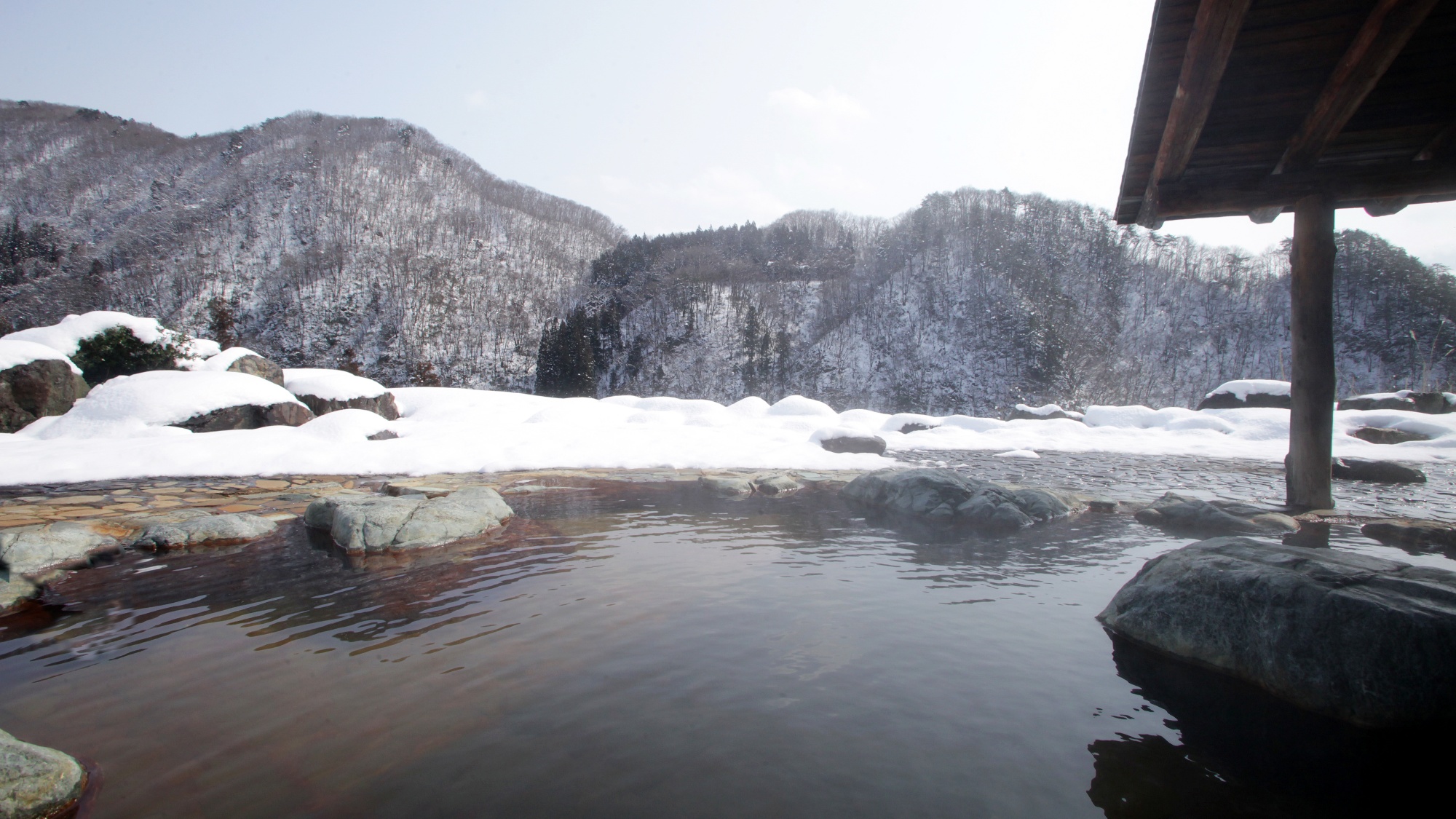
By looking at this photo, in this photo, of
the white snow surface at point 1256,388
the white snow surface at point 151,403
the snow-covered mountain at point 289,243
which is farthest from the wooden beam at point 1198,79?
the snow-covered mountain at point 289,243

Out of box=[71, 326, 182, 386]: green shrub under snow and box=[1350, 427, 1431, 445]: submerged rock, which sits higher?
box=[71, 326, 182, 386]: green shrub under snow

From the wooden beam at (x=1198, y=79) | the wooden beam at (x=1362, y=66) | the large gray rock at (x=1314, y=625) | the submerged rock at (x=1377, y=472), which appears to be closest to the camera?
the large gray rock at (x=1314, y=625)

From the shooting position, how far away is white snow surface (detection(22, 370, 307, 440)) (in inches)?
450

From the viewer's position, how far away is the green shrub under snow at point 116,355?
15.2 m

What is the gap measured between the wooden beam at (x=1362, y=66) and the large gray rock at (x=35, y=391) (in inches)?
802

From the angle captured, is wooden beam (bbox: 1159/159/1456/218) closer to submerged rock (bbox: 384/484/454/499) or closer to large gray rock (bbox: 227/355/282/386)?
submerged rock (bbox: 384/484/454/499)

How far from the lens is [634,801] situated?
2164mm

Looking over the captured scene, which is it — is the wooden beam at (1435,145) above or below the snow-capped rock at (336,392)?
above

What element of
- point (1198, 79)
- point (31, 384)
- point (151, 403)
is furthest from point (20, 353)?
point (1198, 79)

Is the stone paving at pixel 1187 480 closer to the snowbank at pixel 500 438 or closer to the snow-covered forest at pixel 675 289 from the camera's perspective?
the snowbank at pixel 500 438

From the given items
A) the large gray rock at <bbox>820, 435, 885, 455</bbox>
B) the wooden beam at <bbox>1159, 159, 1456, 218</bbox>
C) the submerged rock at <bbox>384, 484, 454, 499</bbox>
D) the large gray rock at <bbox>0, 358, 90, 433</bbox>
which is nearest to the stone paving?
the large gray rock at <bbox>820, 435, 885, 455</bbox>

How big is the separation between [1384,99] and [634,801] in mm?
7975

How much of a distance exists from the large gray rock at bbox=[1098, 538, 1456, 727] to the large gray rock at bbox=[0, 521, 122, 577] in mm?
8419

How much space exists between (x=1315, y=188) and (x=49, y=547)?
517 inches
